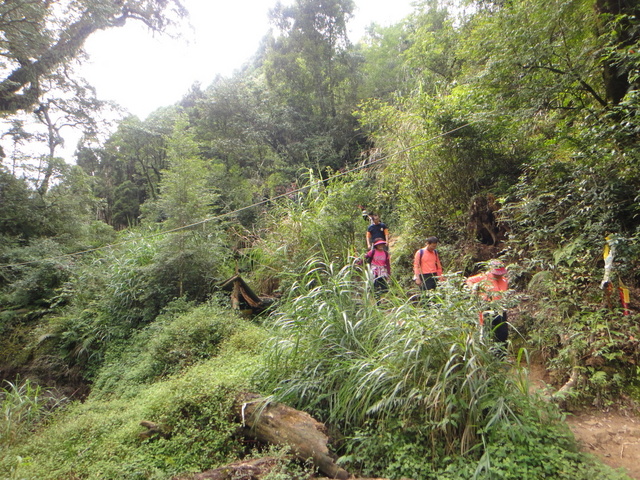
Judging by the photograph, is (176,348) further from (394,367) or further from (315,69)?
(315,69)

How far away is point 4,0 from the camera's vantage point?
8234 mm

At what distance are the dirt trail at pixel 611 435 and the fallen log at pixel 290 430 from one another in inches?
71.2

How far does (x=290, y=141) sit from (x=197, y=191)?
772cm

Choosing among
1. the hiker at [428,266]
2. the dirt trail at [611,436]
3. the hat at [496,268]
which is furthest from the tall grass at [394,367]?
the hiker at [428,266]

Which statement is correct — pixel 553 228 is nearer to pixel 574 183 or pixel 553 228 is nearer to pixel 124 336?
pixel 574 183

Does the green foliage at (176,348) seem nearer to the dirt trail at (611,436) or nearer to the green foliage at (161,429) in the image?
the green foliage at (161,429)

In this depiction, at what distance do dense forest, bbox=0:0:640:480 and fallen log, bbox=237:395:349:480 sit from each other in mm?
52

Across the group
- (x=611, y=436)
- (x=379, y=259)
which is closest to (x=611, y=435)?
(x=611, y=436)

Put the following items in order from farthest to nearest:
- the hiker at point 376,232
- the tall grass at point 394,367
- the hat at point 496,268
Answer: the hiker at point 376,232
the hat at point 496,268
the tall grass at point 394,367

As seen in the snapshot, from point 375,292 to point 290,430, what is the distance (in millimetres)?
1832

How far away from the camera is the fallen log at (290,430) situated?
9.06 ft

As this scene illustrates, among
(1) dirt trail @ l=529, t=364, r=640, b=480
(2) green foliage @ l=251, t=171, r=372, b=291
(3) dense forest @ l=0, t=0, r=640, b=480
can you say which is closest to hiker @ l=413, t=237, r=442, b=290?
(3) dense forest @ l=0, t=0, r=640, b=480

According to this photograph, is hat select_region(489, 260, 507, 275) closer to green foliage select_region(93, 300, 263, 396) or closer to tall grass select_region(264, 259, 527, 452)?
tall grass select_region(264, 259, 527, 452)

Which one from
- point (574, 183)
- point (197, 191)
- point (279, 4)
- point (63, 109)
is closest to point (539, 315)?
point (574, 183)
